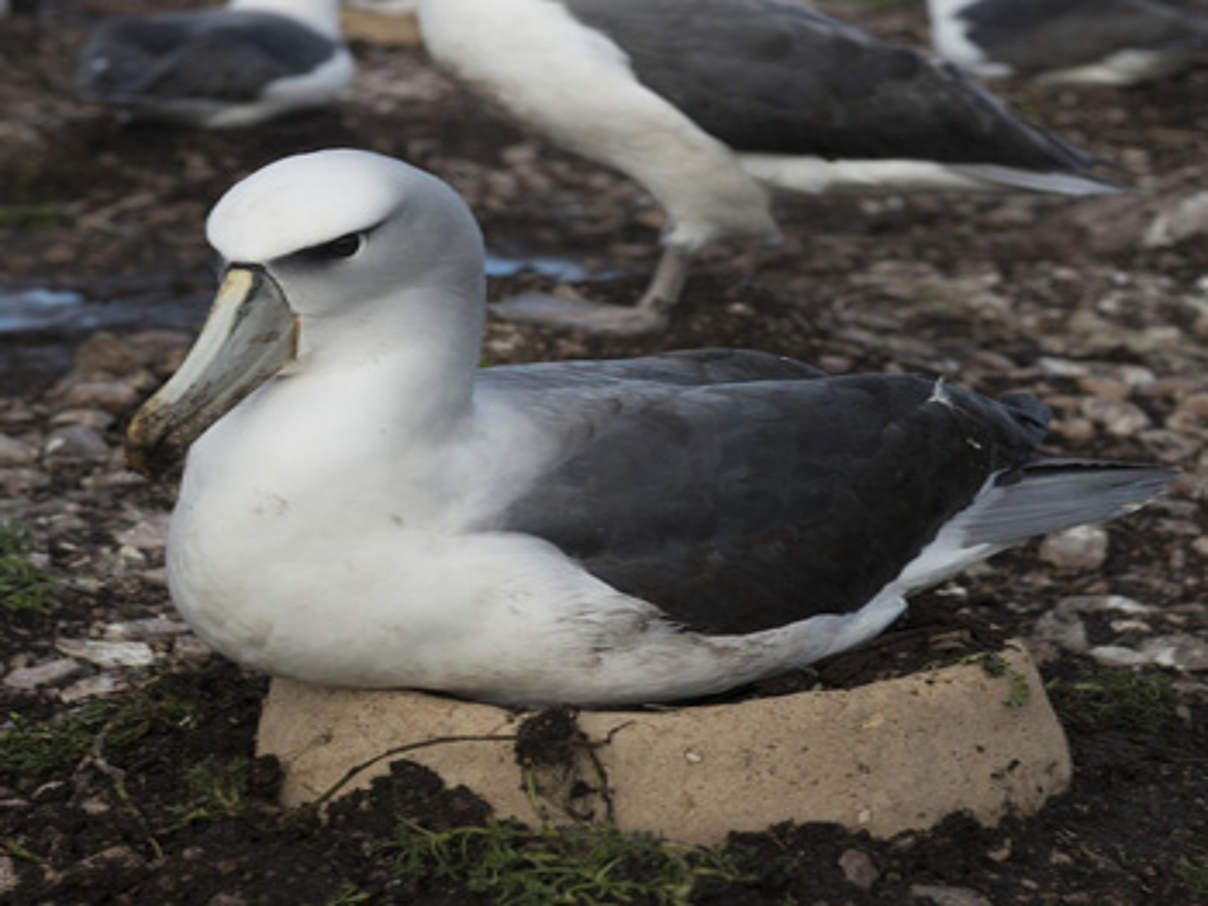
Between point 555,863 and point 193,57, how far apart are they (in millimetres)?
6516

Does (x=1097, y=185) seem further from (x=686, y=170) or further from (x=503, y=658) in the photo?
(x=503, y=658)

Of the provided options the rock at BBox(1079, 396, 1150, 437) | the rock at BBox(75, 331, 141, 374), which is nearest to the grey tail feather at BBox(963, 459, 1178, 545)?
the rock at BBox(1079, 396, 1150, 437)

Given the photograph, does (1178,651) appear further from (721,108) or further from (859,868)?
(721,108)

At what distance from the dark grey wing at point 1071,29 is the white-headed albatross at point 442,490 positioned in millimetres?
6362

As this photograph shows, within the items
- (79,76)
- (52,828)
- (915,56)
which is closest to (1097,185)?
(915,56)

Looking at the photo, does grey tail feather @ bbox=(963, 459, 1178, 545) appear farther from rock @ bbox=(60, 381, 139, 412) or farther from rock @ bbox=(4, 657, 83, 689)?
rock @ bbox=(60, 381, 139, 412)

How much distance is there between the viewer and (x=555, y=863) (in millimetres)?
3236

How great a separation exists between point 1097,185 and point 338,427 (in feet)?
11.4

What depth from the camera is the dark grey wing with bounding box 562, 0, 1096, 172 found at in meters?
5.67

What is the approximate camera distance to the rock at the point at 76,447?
5305 mm

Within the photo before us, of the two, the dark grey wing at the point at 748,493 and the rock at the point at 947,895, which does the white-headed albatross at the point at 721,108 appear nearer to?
the dark grey wing at the point at 748,493

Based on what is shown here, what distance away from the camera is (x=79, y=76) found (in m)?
8.95

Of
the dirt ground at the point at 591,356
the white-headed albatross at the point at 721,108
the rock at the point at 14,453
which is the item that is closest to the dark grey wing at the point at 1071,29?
the dirt ground at the point at 591,356

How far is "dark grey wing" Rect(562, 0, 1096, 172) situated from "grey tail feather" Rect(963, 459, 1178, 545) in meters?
1.87
